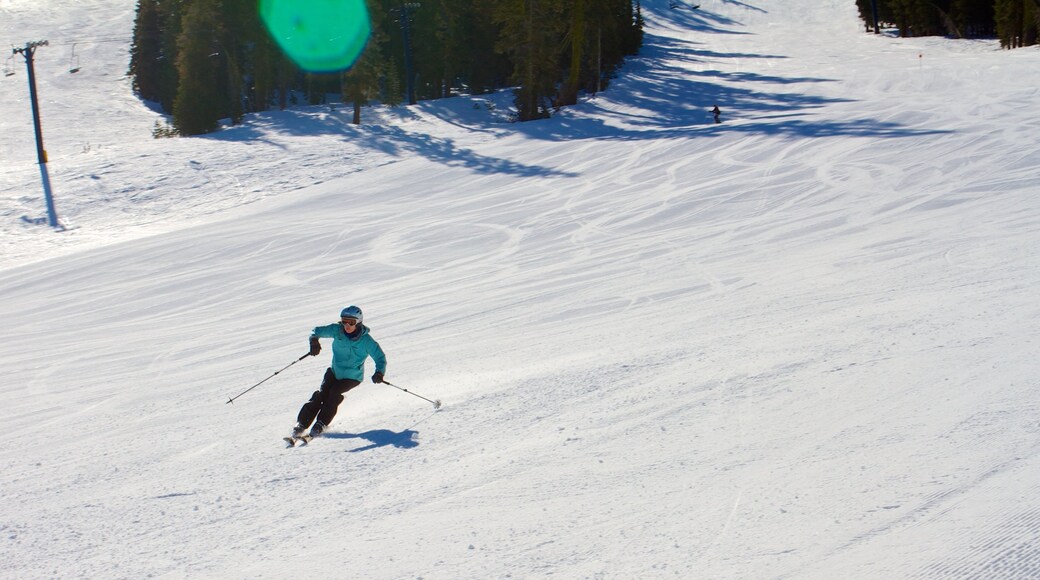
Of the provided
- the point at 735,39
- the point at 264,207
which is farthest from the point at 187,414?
the point at 735,39

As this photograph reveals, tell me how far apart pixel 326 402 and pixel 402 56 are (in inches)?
1767

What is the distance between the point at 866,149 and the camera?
72.2 ft

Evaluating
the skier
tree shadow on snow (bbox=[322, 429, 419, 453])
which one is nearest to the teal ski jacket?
the skier

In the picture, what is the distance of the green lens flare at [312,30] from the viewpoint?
128ft

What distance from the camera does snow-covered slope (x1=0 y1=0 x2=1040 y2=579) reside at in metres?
5.28

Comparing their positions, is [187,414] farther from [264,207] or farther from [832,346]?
[264,207]

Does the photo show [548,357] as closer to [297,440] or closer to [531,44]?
[297,440]

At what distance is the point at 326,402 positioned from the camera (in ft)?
24.4

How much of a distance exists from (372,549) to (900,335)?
6140 mm

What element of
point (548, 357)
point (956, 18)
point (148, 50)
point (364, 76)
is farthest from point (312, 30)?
point (956, 18)

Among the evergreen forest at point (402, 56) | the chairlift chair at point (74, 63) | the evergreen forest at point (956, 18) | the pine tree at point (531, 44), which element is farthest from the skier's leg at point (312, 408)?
the chairlift chair at point (74, 63)

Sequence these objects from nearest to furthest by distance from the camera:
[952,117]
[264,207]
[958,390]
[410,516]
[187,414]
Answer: [410,516], [958,390], [187,414], [264,207], [952,117]

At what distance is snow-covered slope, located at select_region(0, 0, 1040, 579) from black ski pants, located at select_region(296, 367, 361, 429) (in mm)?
301

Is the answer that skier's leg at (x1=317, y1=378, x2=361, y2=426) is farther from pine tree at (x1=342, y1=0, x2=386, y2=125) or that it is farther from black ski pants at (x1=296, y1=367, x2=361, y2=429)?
pine tree at (x1=342, y1=0, x2=386, y2=125)
